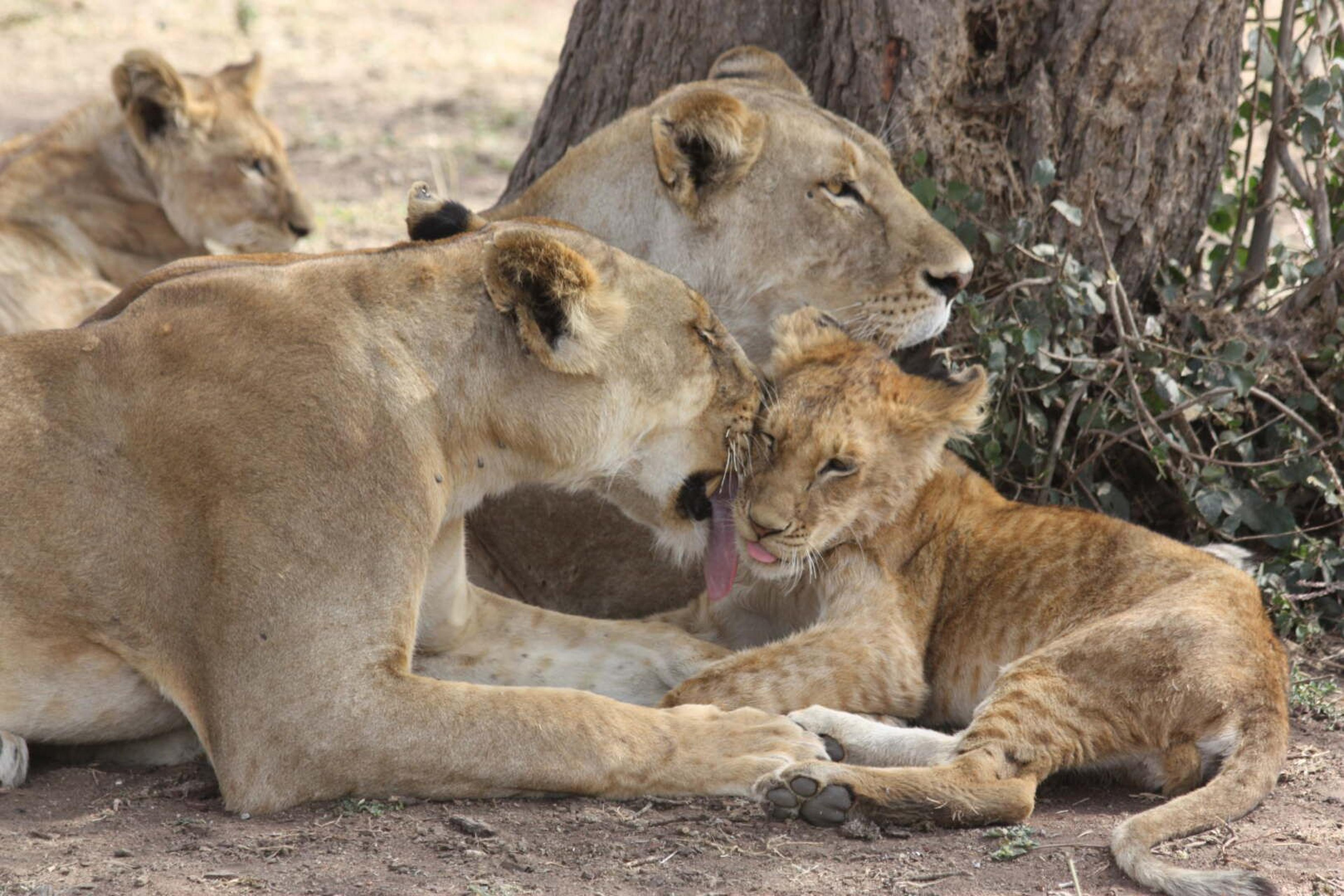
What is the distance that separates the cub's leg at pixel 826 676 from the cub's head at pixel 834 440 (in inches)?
9.3

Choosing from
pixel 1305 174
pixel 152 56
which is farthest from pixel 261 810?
pixel 152 56

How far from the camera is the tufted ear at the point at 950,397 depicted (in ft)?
14.1

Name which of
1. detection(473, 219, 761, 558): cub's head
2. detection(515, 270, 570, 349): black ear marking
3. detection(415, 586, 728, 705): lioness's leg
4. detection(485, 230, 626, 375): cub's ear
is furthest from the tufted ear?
detection(515, 270, 570, 349): black ear marking

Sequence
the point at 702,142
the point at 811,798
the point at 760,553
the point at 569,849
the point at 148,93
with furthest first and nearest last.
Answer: the point at 148,93, the point at 702,142, the point at 760,553, the point at 811,798, the point at 569,849

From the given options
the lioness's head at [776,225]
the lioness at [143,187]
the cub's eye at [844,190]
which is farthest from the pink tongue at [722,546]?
the lioness at [143,187]

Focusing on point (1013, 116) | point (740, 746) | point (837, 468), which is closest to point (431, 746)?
point (740, 746)

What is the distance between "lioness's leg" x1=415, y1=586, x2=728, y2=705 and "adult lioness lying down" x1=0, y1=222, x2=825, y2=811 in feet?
1.41

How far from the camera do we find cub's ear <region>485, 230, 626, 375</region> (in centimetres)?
351

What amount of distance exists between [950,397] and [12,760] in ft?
8.19

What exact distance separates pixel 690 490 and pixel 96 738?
153 cm

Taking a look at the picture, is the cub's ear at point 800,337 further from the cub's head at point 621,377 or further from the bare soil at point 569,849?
the bare soil at point 569,849

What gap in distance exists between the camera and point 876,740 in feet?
12.3

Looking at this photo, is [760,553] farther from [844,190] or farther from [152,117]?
[152,117]

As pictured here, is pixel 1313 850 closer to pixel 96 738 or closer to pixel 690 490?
pixel 690 490
